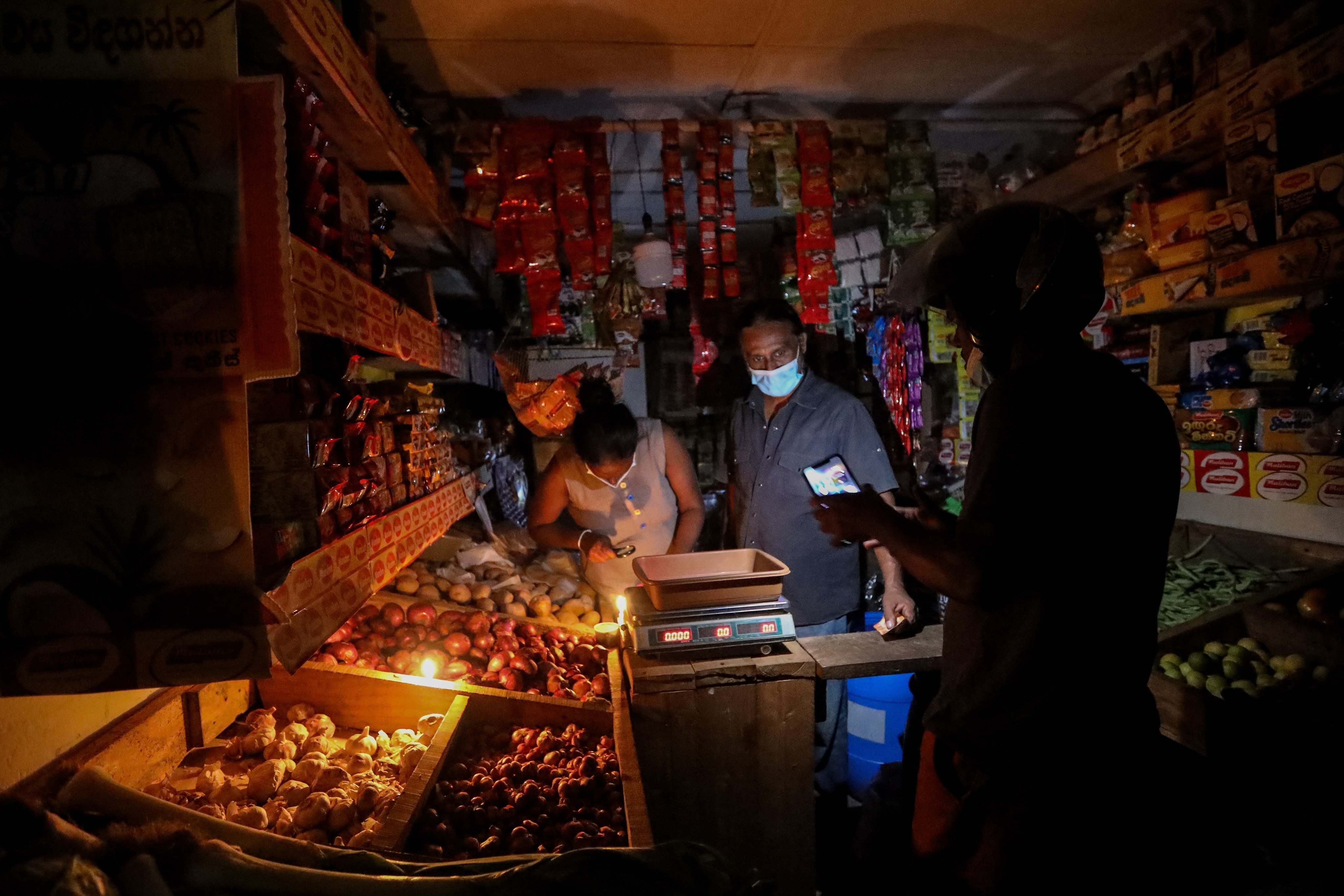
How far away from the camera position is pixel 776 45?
3326 millimetres

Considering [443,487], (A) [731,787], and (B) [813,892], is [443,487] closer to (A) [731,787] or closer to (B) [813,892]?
(A) [731,787]

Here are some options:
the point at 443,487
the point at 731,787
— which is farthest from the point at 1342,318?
the point at 443,487

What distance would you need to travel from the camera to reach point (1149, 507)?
5.28ft

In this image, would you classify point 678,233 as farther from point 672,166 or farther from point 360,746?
point 360,746

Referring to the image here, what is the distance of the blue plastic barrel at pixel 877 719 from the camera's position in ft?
11.3

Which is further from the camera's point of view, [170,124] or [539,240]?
[539,240]

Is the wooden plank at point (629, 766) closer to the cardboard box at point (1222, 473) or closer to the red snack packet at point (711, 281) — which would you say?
the red snack packet at point (711, 281)

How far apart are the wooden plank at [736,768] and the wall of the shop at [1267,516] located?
2.13 meters

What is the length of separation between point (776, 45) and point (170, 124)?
3019mm

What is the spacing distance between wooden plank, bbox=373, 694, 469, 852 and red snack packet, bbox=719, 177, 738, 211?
3302 millimetres

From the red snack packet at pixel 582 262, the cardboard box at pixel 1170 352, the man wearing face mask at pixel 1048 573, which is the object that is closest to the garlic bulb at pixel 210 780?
the man wearing face mask at pixel 1048 573

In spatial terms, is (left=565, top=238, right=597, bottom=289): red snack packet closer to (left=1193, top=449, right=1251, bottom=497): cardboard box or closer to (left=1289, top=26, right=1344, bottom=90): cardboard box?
(left=1289, top=26, right=1344, bottom=90): cardboard box

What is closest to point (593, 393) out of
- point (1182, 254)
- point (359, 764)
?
point (359, 764)

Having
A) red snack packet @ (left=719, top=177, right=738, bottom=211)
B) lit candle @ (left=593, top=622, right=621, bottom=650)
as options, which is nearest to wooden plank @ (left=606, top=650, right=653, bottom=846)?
lit candle @ (left=593, top=622, right=621, bottom=650)
